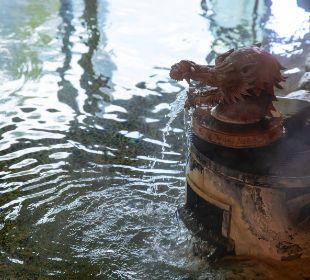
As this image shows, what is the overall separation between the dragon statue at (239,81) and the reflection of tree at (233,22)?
4.32 meters

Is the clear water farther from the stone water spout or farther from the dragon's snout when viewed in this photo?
the dragon's snout

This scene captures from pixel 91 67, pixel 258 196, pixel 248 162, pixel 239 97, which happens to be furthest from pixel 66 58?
pixel 258 196

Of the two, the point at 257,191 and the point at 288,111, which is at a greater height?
the point at 288,111

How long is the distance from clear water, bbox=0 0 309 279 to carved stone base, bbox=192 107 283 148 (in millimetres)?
837

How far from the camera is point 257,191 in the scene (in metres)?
2.76

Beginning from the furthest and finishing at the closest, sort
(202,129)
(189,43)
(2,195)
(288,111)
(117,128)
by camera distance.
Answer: (189,43), (117,128), (2,195), (288,111), (202,129)

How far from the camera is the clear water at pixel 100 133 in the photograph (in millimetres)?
3367

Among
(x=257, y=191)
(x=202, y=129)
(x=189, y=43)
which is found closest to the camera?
(x=257, y=191)

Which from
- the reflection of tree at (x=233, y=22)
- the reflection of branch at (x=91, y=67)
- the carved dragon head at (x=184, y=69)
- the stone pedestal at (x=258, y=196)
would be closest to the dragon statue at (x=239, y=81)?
the carved dragon head at (x=184, y=69)

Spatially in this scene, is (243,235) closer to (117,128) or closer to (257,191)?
(257,191)

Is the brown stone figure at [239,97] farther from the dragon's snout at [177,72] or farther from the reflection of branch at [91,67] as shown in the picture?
the reflection of branch at [91,67]

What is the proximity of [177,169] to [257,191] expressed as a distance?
70.6 inches

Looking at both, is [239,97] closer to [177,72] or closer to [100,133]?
[177,72]

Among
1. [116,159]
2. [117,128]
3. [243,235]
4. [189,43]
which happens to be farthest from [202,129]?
[189,43]
